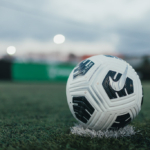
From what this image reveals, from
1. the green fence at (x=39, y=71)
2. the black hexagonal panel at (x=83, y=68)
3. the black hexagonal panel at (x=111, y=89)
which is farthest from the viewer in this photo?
the green fence at (x=39, y=71)

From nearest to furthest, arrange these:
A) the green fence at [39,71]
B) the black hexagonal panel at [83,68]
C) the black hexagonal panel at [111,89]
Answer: the black hexagonal panel at [111,89] → the black hexagonal panel at [83,68] → the green fence at [39,71]

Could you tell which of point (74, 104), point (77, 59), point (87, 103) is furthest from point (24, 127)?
point (77, 59)

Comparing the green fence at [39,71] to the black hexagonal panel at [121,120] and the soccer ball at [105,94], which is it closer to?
the soccer ball at [105,94]

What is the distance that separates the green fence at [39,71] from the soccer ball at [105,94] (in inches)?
532

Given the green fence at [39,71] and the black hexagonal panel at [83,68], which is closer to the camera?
the black hexagonal panel at [83,68]

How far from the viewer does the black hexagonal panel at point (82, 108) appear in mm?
1955

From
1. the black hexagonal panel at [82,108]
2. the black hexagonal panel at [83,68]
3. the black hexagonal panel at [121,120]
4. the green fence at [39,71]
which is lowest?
the green fence at [39,71]

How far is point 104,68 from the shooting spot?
1985 millimetres

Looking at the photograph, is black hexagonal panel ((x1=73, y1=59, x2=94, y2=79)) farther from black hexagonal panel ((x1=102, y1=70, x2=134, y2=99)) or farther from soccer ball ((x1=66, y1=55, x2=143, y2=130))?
black hexagonal panel ((x1=102, y1=70, x2=134, y2=99))

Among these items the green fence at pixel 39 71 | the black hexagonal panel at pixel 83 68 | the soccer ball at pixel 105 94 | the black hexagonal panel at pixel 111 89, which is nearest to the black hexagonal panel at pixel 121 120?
the soccer ball at pixel 105 94

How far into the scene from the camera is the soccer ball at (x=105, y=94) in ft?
6.24

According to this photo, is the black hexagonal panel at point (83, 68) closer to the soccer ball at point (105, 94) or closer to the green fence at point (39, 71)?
the soccer ball at point (105, 94)

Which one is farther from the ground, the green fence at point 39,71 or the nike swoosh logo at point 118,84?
the nike swoosh logo at point 118,84

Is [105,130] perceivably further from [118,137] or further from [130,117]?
[130,117]
